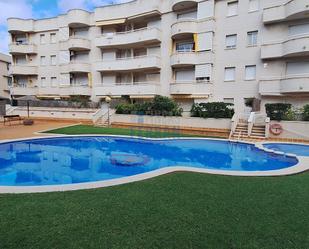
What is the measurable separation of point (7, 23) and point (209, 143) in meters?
39.5

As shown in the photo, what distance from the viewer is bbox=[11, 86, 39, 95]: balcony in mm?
36656

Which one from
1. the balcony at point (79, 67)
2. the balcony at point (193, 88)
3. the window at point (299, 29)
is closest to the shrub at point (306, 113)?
the window at point (299, 29)

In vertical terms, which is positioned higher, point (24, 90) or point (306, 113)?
point (24, 90)

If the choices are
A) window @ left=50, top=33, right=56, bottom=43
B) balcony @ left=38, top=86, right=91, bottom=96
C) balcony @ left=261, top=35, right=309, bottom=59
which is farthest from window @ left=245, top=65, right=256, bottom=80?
window @ left=50, top=33, right=56, bottom=43

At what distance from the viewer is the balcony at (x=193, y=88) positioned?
24609 millimetres

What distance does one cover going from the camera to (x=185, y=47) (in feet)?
88.3

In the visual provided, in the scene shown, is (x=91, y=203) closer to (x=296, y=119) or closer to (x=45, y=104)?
(x=296, y=119)

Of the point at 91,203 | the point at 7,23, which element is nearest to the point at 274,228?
the point at 91,203

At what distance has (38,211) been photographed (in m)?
4.82

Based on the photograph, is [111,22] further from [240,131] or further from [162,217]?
[162,217]

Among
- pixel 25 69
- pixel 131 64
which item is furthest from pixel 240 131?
pixel 25 69

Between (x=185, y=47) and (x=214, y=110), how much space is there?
1059cm

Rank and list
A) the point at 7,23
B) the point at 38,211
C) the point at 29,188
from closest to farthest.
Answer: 1. the point at 38,211
2. the point at 29,188
3. the point at 7,23

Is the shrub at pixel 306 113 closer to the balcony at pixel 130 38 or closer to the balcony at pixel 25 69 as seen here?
the balcony at pixel 130 38
